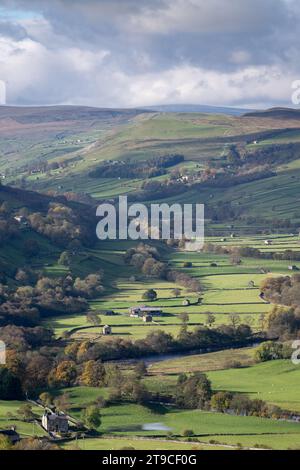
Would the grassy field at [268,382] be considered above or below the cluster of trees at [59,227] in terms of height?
below

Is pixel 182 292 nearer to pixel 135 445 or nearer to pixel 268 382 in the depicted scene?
pixel 268 382

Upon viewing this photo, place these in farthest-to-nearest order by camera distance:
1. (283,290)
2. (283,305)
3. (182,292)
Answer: (182,292)
(283,290)
(283,305)

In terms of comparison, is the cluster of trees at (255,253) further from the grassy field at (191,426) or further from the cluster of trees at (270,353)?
the grassy field at (191,426)

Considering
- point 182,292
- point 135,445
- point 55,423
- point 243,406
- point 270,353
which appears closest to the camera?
point 135,445

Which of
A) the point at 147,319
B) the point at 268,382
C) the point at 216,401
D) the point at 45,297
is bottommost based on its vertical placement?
the point at 216,401

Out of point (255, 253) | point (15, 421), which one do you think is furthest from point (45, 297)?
point (15, 421)

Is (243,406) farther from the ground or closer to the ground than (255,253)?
closer to the ground

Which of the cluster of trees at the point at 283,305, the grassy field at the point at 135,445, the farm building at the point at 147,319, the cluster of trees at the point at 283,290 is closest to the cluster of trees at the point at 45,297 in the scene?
the farm building at the point at 147,319
